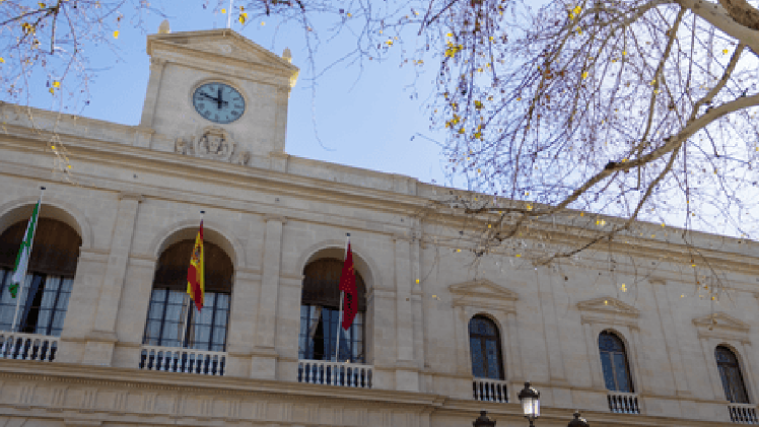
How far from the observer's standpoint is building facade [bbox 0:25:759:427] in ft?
50.3

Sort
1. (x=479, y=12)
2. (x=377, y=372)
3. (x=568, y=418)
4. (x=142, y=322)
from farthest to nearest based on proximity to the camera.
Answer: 1. (x=568, y=418)
2. (x=377, y=372)
3. (x=142, y=322)
4. (x=479, y=12)

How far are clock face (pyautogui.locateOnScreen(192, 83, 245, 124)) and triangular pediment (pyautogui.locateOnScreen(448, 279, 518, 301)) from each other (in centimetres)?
795

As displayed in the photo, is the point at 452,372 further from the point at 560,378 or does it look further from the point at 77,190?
the point at 77,190

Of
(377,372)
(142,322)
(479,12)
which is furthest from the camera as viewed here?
(377,372)

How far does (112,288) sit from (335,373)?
19.4 ft

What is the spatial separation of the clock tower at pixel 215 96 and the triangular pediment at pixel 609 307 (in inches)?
402

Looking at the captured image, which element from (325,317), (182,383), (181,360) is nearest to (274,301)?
(325,317)

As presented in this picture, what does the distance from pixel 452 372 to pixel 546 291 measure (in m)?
4.23

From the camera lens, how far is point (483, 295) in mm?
19422

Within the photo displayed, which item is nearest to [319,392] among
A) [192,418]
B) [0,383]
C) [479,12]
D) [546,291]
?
[192,418]

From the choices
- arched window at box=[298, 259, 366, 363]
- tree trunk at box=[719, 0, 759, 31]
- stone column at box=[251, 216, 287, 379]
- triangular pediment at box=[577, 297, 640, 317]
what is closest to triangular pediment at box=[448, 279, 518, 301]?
triangular pediment at box=[577, 297, 640, 317]

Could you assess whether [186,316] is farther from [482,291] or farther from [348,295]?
[482,291]

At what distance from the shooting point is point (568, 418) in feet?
59.7

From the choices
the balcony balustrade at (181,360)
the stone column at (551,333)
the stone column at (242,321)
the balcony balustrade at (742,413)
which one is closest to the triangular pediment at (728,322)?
the balcony balustrade at (742,413)
